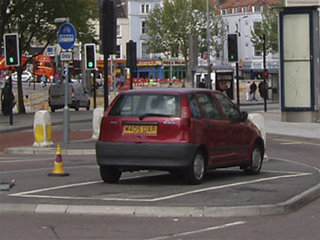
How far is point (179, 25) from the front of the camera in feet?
296

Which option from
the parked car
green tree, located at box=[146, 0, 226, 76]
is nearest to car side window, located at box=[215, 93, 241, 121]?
the parked car

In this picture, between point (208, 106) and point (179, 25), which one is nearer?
point (208, 106)

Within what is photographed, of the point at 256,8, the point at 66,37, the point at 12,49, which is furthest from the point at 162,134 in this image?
the point at 256,8

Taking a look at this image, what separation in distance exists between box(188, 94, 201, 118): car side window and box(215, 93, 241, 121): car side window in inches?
38.6

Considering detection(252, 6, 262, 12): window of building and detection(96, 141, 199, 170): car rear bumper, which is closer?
detection(96, 141, 199, 170): car rear bumper

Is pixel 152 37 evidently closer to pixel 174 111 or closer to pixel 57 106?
pixel 57 106

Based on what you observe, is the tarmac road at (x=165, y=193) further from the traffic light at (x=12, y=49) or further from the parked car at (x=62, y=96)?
the parked car at (x=62, y=96)

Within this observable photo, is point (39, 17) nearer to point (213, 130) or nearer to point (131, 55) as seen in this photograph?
point (131, 55)

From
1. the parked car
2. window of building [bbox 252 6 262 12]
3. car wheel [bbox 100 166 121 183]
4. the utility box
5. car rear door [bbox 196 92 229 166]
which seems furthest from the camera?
window of building [bbox 252 6 262 12]

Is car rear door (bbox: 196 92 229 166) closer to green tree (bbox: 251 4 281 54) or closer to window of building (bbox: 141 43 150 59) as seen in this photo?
green tree (bbox: 251 4 281 54)

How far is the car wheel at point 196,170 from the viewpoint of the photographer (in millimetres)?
12469

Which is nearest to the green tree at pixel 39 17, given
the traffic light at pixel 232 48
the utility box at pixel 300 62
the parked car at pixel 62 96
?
the parked car at pixel 62 96

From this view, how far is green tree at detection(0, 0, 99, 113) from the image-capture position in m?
42.2

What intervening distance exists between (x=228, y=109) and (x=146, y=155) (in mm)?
2175
